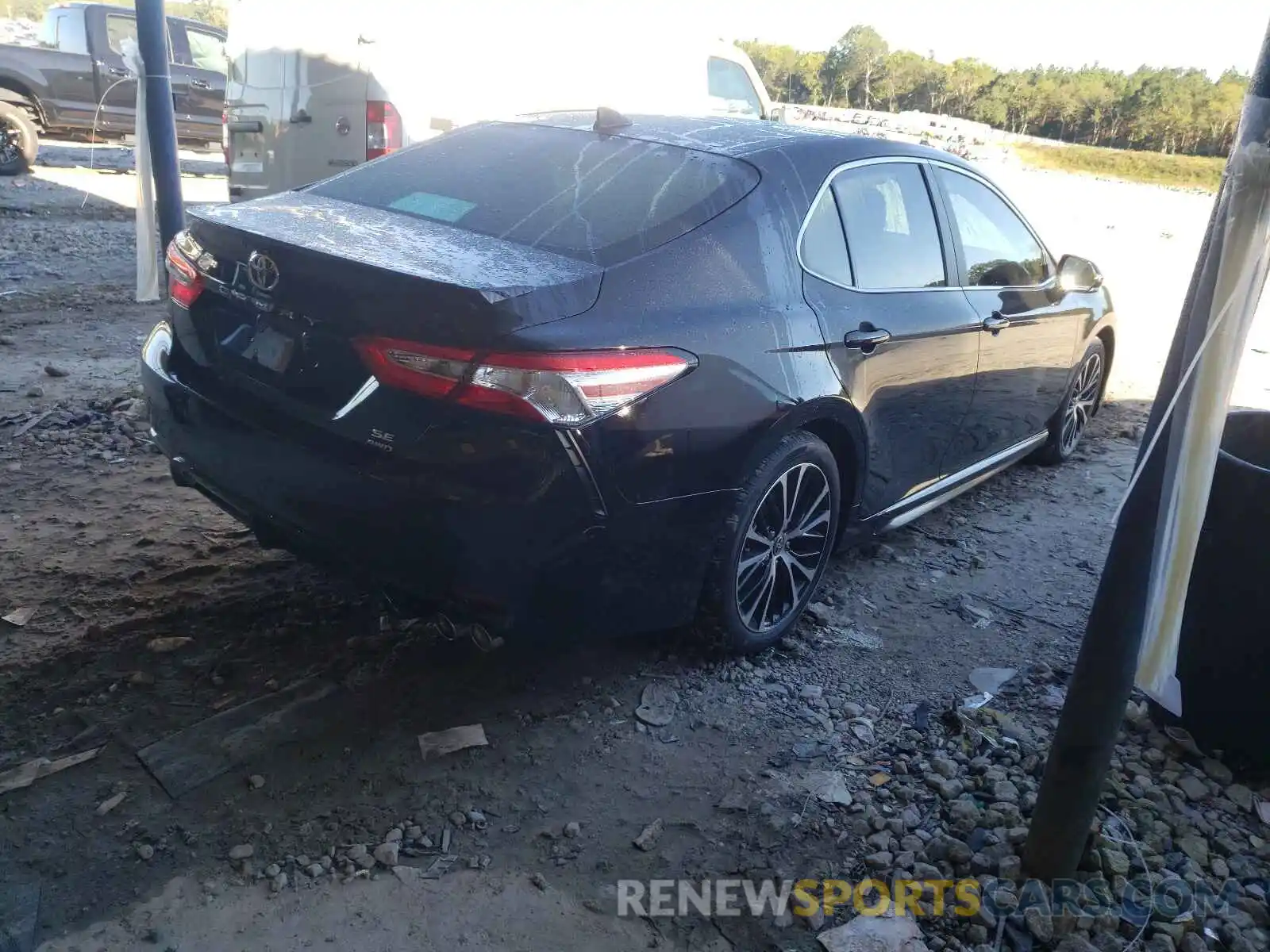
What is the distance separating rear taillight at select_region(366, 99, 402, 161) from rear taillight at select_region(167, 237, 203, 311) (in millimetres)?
4358

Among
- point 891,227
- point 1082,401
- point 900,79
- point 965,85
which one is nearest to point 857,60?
point 900,79

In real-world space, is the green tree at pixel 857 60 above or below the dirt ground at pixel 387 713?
above

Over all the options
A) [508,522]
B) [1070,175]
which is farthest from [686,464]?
[1070,175]

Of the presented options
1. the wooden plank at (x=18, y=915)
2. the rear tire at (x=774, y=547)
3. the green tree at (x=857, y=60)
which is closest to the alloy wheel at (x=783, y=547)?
the rear tire at (x=774, y=547)

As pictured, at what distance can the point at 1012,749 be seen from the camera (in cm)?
303

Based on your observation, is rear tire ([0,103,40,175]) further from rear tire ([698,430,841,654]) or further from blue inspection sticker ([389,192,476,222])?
rear tire ([698,430,841,654])

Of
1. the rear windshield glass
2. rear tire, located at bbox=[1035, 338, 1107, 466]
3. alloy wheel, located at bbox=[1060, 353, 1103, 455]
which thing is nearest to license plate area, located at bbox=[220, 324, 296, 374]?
the rear windshield glass

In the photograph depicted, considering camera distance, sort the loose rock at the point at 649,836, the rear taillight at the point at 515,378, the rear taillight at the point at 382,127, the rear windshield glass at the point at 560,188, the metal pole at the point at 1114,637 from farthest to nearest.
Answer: the rear taillight at the point at 382,127 → the rear windshield glass at the point at 560,188 → the loose rock at the point at 649,836 → the rear taillight at the point at 515,378 → the metal pole at the point at 1114,637

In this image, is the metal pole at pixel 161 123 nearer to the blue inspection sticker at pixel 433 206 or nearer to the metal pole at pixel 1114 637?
the blue inspection sticker at pixel 433 206

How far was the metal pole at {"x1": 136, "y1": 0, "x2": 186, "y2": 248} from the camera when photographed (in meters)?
6.00

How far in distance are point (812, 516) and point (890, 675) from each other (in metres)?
0.61

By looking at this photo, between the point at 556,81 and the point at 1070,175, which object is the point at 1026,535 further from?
the point at 1070,175

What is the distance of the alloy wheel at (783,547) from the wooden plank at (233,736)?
1328 millimetres

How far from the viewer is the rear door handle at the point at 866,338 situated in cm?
333
